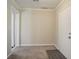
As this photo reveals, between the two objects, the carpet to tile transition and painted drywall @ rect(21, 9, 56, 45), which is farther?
painted drywall @ rect(21, 9, 56, 45)

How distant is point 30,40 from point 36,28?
3.04 ft

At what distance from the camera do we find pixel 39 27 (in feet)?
25.2

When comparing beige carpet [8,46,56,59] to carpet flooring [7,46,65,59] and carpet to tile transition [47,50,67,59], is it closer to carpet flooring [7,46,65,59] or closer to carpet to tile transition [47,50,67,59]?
carpet flooring [7,46,65,59]

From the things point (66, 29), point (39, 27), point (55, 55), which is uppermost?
point (39, 27)

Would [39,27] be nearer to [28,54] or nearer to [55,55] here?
[28,54]

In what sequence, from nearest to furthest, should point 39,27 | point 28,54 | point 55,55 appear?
1. point 55,55
2. point 28,54
3. point 39,27

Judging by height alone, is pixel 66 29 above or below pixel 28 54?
above

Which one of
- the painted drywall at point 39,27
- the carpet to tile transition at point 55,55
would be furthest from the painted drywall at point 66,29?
the painted drywall at point 39,27

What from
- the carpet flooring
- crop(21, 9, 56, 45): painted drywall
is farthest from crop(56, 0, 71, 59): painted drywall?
crop(21, 9, 56, 45): painted drywall

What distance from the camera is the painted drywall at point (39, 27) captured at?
759cm

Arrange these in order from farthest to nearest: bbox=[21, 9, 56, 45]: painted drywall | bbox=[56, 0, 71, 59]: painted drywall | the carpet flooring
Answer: bbox=[21, 9, 56, 45]: painted drywall, the carpet flooring, bbox=[56, 0, 71, 59]: painted drywall

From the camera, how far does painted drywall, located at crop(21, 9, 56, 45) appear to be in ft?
24.9

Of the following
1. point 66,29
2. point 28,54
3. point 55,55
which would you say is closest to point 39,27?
point 28,54

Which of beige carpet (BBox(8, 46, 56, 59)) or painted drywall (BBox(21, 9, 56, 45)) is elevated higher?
painted drywall (BBox(21, 9, 56, 45))
